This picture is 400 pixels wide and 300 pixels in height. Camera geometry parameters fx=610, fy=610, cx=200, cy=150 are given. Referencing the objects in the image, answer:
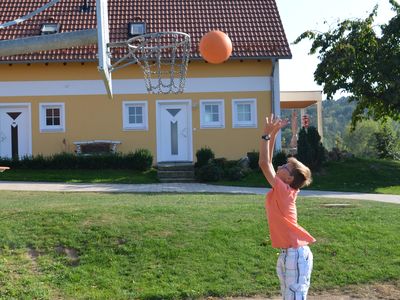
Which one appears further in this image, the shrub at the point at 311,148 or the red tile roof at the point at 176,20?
the red tile roof at the point at 176,20

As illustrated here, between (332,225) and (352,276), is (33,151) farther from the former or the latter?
(352,276)

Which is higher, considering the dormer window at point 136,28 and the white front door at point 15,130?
the dormer window at point 136,28

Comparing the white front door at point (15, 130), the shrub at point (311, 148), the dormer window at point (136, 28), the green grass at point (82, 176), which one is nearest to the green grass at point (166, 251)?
the green grass at point (82, 176)

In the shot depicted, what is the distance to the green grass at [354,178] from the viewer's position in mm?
19281

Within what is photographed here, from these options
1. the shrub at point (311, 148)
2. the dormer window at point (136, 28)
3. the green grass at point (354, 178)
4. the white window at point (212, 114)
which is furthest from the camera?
the dormer window at point (136, 28)

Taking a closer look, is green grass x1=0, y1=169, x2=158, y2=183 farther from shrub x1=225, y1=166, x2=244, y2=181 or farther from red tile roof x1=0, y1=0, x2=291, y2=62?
red tile roof x1=0, y1=0, x2=291, y2=62

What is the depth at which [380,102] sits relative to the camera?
23.0 m

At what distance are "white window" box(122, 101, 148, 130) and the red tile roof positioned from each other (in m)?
2.39

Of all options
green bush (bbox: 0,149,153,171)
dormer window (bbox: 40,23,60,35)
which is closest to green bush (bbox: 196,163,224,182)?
green bush (bbox: 0,149,153,171)

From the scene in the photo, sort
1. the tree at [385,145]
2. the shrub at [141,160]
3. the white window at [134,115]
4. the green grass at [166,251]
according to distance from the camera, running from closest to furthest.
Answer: the green grass at [166,251] < the shrub at [141,160] < the white window at [134,115] < the tree at [385,145]

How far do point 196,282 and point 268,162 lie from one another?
3096 millimetres

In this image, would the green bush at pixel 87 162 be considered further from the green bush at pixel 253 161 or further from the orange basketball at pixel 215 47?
the orange basketball at pixel 215 47

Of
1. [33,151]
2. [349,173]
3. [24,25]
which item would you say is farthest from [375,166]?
[24,25]

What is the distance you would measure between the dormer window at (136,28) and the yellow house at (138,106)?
48 centimetres
